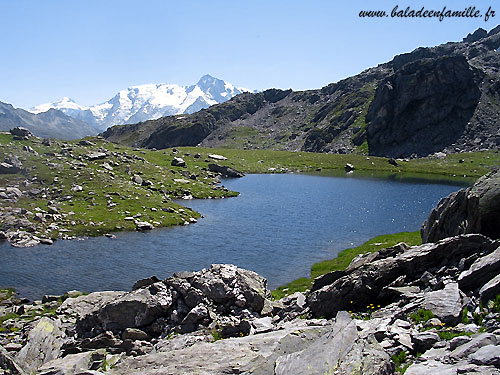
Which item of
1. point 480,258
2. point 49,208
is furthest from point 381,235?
point 49,208

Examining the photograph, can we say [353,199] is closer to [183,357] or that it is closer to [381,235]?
[381,235]

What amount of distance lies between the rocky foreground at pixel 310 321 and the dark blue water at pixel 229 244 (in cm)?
1141

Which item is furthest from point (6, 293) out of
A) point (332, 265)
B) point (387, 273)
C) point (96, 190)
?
point (96, 190)

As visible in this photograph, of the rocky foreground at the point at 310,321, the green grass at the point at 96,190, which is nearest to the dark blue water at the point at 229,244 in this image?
the green grass at the point at 96,190

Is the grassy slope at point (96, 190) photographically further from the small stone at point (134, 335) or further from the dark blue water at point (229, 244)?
the small stone at point (134, 335)

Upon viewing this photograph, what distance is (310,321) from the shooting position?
24.8 m

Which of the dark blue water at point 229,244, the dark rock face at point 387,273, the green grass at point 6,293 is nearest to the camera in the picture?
the dark rock face at point 387,273

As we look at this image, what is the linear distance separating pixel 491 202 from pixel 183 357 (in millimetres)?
23627

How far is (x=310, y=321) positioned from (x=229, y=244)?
43.6 meters

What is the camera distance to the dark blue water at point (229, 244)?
2008 inches

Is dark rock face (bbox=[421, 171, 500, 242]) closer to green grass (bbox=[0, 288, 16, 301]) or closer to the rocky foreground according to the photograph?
the rocky foreground

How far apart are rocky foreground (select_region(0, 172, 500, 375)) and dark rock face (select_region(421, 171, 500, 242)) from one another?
95 mm

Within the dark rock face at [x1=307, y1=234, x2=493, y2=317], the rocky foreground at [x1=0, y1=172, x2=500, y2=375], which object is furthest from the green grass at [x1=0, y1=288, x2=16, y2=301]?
the dark rock face at [x1=307, y1=234, x2=493, y2=317]

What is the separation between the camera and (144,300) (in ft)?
97.6
